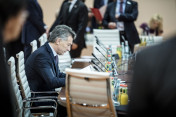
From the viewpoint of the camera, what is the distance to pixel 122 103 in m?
2.61

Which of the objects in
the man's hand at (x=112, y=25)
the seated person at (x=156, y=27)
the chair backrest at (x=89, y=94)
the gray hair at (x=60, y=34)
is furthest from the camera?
the seated person at (x=156, y=27)

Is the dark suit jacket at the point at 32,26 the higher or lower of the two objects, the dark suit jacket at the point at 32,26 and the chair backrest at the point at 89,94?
the higher

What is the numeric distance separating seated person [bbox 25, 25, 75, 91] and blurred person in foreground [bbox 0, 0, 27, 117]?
6.16ft

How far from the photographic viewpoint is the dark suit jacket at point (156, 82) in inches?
45.8

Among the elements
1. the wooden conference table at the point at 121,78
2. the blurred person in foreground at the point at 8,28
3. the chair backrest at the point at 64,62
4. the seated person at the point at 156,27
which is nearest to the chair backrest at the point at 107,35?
the chair backrest at the point at 64,62

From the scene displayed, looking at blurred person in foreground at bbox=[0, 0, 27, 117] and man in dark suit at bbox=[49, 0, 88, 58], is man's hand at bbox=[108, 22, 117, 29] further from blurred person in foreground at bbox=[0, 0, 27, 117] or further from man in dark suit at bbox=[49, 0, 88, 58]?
blurred person in foreground at bbox=[0, 0, 27, 117]

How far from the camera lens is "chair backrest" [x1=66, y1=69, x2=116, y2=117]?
7.72 ft

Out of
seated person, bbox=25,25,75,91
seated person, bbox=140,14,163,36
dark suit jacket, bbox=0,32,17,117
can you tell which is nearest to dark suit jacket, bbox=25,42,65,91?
seated person, bbox=25,25,75,91

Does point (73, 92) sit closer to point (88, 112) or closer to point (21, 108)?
point (88, 112)

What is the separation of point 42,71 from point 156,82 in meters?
2.17

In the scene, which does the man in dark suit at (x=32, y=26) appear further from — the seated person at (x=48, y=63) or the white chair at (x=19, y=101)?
the white chair at (x=19, y=101)

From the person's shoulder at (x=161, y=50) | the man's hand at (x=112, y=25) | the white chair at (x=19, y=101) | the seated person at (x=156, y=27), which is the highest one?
the person's shoulder at (x=161, y=50)

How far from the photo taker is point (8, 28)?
1.22m

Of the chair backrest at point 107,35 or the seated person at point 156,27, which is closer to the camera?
the chair backrest at point 107,35
